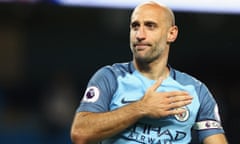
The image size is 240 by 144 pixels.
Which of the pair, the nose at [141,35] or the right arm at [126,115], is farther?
the nose at [141,35]

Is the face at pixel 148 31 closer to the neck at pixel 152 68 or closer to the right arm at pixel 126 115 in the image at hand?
the neck at pixel 152 68

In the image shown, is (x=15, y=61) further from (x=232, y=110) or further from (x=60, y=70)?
(x=232, y=110)

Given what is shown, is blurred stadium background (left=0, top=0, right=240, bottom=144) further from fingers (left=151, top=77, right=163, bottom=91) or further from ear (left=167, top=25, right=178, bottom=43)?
fingers (left=151, top=77, right=163, bottom=91)

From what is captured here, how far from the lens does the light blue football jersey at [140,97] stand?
2430 millimetres

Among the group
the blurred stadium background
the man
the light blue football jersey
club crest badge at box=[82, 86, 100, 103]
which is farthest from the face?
the blurred stadium background

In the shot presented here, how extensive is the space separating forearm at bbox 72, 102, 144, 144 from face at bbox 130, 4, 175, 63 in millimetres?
264

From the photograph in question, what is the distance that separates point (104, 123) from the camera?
7.55ft

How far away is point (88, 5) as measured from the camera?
5.16 m

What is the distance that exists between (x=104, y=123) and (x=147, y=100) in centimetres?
19

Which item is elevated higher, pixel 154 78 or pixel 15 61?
pixel 154 78

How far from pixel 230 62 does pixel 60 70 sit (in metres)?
1.64

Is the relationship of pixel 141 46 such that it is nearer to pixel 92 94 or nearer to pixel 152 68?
pixel 152 68

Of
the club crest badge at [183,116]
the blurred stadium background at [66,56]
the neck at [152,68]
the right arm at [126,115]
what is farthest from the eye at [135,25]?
the blurred stadium background at [66,56]

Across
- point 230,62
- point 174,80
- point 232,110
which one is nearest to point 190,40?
point 230,62
